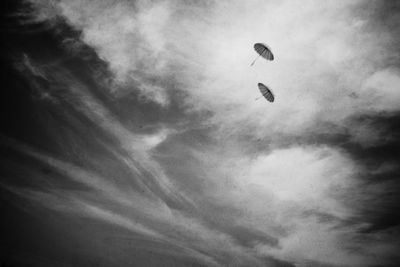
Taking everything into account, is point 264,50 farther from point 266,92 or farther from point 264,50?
point 266,92

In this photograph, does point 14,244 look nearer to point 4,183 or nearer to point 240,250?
point 4,183

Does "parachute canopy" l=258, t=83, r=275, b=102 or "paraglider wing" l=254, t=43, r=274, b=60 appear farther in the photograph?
"parachute canopy" l=258, t=83, r=275, b=102

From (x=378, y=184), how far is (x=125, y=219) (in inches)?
1343

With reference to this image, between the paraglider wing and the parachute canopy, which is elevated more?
the paraglider wing

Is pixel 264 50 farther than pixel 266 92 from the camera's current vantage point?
No

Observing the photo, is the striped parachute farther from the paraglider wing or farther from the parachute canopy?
the parachute canopy

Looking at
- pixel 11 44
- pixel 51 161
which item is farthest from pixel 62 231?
pixel 11 44

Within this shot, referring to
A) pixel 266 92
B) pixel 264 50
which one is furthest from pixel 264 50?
pixel 266 92

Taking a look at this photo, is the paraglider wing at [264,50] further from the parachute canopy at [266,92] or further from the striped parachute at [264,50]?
the parachute canopy at [266,92]

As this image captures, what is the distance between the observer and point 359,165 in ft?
54.8

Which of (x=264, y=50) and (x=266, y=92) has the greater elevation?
(x=264, y=50)

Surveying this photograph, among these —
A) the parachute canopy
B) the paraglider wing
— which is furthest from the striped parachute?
the parachute canopy

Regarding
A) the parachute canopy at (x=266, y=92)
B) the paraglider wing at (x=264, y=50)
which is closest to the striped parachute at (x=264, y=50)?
the paraglider wing at (x=264, y=50)

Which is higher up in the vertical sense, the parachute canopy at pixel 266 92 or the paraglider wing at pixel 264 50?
the paraglider wing at pixel 264 50
